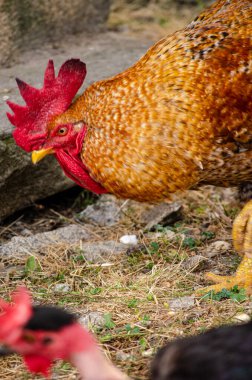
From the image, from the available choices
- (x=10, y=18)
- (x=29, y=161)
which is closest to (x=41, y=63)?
(x=10, y=18)

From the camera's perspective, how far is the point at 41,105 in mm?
4492

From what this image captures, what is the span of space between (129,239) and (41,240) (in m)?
0.64

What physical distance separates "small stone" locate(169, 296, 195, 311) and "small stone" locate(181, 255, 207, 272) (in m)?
0.40

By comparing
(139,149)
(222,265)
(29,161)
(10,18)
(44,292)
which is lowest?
(222,265)

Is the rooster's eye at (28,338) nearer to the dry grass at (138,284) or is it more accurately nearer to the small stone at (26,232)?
the dry grass at (138,284)

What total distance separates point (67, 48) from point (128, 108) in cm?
273

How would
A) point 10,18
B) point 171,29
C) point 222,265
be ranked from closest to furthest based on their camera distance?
point 222,265 < point 10,18 < point 171,29

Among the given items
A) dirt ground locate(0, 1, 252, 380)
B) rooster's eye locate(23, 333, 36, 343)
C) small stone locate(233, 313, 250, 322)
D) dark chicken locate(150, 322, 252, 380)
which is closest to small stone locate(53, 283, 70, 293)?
dirt ground locate(0, 1, 252, 380)

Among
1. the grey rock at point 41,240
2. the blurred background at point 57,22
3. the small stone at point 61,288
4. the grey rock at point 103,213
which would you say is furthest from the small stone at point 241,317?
the blurred background at point 57,22

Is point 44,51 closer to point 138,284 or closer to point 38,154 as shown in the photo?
point 38,154

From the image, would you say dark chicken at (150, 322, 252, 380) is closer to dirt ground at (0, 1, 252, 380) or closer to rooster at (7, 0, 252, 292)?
dirt ground at (0, 1, 252, 380)

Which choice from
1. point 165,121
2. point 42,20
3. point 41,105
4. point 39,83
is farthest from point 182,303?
point 42,20

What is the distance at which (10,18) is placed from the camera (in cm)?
632

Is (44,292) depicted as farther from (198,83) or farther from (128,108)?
(198,83)
